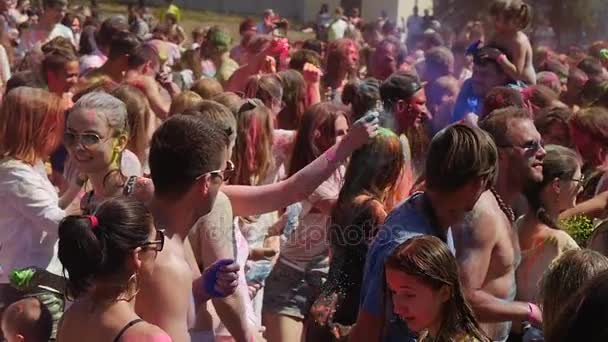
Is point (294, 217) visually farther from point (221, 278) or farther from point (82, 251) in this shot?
point (82, 251)

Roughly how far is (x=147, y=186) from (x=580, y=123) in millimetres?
2941

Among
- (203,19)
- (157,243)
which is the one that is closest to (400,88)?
(157,243)

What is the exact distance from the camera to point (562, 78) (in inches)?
413

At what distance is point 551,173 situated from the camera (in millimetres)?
4863

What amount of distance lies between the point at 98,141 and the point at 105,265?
1.36 meters

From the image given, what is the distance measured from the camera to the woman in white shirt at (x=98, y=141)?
14.4ft

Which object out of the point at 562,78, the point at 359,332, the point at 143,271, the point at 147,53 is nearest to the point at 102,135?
the point at 143,271

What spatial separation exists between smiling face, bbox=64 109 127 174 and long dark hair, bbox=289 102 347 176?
55.5 inches

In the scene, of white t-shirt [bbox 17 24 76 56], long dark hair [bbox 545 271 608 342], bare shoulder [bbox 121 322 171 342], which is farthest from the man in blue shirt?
white t-shirt [bbox 17 24 76 56]

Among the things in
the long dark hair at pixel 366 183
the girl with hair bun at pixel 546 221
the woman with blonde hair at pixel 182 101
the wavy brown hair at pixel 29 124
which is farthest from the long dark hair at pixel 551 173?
the woman with blonde hair at pixel 182 101

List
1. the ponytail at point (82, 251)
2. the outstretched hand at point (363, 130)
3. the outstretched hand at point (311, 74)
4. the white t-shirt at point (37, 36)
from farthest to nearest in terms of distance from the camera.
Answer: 1. the white t-shirt at point (37, 36)
2. the outstretched hand at point (311, 74)
3. the outstretched hand at point (363, 130)
4. the ponytail at point (82, 251)

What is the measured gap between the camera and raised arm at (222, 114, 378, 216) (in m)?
4.39

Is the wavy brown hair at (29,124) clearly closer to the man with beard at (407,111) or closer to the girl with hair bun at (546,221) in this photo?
the man with beard at (407,111)

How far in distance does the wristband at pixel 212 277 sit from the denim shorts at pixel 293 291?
6.45ft
